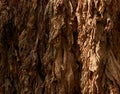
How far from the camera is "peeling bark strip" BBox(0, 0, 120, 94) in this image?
9.08 ft

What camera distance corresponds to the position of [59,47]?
291 centimetres

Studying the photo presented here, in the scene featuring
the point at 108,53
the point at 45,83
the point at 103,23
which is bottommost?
the point at 45,83

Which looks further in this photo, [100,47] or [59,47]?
[59,47]

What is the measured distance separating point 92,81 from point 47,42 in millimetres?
596

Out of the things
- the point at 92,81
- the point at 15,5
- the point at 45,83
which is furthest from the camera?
the point at 15,5

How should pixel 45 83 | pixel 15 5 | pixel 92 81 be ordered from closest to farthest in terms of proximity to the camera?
pixel 92 81
pixel 45 83
pixel 15 5

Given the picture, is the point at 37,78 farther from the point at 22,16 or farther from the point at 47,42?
the point at 22,16

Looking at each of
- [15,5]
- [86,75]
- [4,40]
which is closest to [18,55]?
[4,40]

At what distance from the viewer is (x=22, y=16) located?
309 centimetres

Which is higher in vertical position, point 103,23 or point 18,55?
point 103,23

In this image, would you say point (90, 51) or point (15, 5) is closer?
point (90, 51)

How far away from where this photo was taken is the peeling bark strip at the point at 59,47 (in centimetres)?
277

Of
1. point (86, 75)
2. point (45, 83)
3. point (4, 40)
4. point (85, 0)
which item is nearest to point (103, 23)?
point (85, 0)

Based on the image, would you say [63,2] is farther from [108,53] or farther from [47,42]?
[108,53]
